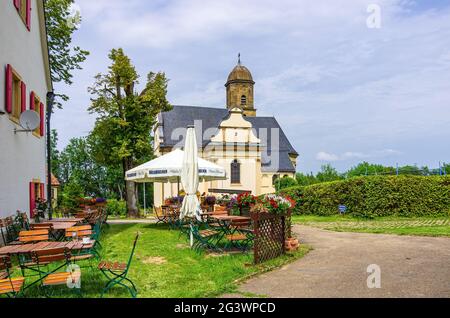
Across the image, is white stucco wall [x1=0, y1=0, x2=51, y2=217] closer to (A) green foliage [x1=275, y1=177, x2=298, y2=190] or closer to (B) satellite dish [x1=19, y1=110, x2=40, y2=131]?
(B) satellite dish [x1=19, y1=110, x2=40, y2=131]

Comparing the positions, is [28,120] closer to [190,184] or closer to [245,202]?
[190,184]

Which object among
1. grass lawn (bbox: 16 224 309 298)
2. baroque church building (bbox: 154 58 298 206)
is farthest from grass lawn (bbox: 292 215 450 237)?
baroque church building (bbox: 154 58 298 206)

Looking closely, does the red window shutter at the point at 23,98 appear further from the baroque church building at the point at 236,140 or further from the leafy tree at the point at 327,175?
the leafy tree at the point at 327,175

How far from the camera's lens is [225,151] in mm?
41188

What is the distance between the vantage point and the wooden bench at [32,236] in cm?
786

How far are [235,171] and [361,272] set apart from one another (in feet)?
111

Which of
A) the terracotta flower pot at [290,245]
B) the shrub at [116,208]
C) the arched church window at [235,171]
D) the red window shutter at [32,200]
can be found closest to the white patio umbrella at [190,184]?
the terracotta flower pot at [290,245]

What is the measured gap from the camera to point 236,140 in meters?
41.8

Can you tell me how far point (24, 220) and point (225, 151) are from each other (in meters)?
31.2

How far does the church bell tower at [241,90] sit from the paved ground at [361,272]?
43.2 meters

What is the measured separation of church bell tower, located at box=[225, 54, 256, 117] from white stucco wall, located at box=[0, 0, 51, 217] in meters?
39.0

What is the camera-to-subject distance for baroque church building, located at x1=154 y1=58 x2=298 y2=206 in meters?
41.0

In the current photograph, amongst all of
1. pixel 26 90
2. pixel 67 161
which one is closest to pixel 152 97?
pixel 26 90
